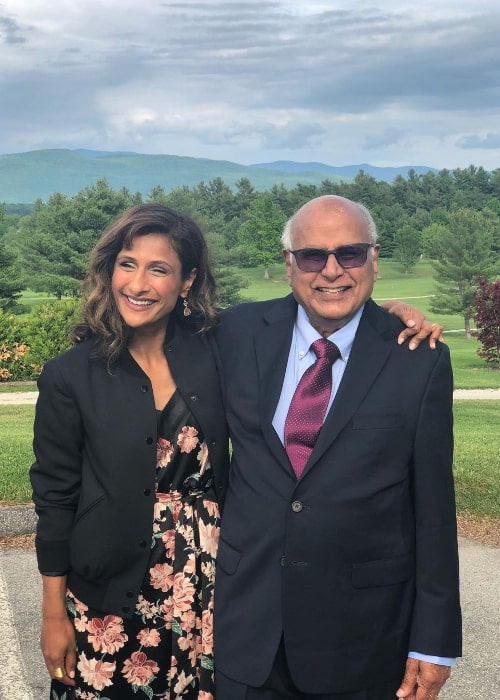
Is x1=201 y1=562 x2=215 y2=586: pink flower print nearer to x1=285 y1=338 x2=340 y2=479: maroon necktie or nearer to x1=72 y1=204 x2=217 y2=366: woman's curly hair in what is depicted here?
x1=285 y1=338 x2=340 y2=479: maroon necktie

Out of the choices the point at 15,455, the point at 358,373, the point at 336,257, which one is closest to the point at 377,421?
the point at 358,373

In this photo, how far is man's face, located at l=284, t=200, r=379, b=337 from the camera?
2.82 meters

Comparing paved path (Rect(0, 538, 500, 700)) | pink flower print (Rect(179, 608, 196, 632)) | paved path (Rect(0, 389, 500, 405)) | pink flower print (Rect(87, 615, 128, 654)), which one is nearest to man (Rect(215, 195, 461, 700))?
pink flower print (Rect(179, 608, 196, 632))

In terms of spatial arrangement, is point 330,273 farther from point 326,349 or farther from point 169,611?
point 169,611

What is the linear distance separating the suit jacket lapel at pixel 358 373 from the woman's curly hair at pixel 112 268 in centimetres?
57

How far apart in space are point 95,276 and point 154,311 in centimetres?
25

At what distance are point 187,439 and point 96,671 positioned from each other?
80cm

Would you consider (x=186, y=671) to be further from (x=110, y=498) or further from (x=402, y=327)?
(x=402, y=327)

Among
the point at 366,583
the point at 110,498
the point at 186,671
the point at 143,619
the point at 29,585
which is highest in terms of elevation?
the point at 110,498

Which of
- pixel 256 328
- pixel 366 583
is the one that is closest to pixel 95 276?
pixel 256 328

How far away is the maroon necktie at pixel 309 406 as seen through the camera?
2.71m

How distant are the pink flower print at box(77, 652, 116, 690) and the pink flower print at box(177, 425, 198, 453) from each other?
73 centimetres

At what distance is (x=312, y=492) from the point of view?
8.68ft

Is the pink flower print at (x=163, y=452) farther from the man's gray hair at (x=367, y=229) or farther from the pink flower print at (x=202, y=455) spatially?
the man's gray hair at (x=367, y=229)
